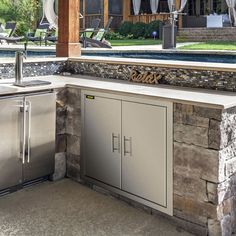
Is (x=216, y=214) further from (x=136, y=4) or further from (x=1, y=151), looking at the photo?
(x=136, y=4)

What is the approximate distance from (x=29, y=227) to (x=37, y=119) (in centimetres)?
91

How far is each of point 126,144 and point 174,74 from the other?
71 centimetres

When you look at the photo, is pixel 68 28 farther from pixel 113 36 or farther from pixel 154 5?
pixel 154 5

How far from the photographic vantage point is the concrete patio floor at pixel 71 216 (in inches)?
112

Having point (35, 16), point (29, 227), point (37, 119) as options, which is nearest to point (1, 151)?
point (37, 119)

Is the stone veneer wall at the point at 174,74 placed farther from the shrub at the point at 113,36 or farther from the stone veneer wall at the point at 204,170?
the shrub at the point at 113,36

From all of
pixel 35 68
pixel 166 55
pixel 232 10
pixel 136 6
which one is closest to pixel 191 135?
pixel 35 68

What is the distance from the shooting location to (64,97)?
366cm

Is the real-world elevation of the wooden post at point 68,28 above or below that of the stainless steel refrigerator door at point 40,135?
above

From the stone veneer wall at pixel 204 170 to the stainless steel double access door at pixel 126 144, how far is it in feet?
0.42

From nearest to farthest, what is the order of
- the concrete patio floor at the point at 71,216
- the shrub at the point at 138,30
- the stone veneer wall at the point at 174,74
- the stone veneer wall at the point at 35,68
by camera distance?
the concrete patio floor at the point at 71,216 < the stone veneer wall at the point at 174,74 < the stone veneer wall at the point at 35,68 < the shrub at the point at 138,30

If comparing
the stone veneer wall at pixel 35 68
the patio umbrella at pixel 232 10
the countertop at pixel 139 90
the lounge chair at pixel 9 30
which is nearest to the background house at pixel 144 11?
the patio umbrella at pixel 232 10

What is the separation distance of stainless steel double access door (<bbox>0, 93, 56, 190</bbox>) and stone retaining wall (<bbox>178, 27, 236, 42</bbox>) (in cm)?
1174

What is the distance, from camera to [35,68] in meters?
4.12
